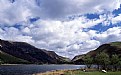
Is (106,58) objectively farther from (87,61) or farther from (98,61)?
(87,61)

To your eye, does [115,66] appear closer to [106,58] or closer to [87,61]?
[106,58]

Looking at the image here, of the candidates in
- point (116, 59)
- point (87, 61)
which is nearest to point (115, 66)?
point (116, 59)

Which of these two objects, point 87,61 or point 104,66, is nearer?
point 104,66

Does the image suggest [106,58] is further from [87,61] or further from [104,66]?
[87,61]

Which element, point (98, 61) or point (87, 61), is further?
point (87, 61)

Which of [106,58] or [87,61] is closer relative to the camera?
[106,58]

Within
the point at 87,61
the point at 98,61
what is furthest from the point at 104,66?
the point at 87,61

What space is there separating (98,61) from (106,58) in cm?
678

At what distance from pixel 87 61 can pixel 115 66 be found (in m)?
28.8

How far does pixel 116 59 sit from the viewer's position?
167 m

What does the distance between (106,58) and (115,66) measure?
962cm

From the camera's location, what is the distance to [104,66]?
581ft

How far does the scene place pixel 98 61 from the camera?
174 meters

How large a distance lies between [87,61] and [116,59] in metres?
33.6
